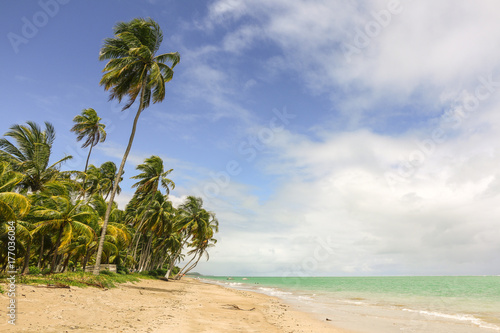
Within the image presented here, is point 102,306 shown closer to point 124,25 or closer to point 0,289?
point 0,289

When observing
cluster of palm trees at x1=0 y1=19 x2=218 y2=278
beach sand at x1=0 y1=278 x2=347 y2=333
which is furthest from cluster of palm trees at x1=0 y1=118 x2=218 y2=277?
beach sand at x1=0 y1=278 x2=347 y2=333

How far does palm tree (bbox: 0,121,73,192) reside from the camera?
20361 millimetres

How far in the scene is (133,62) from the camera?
20156 mm

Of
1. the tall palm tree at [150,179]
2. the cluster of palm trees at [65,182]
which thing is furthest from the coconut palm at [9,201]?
the tall palm tree at [150,179]

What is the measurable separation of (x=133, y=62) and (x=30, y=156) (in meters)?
11.2

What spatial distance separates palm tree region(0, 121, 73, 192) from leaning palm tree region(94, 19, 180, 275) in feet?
20.3

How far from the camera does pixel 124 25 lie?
20859 mm

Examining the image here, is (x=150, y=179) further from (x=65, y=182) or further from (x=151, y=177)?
(x=65, y=182)

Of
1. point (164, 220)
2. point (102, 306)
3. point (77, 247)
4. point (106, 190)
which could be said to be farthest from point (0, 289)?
point (106, 190)

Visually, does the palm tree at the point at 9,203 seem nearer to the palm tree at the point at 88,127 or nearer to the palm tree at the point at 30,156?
the palm tree at the point at 30,156

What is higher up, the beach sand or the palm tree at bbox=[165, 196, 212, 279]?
the palm tree at bbox=[165, 196, 212, 279]

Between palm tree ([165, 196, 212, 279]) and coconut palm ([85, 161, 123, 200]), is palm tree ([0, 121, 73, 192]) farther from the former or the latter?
palm tree ([165, 196, 212, 279])

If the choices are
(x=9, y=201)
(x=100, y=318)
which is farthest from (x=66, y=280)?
(x=100, y=318)

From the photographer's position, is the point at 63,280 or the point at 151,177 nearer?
the point at 63,280
